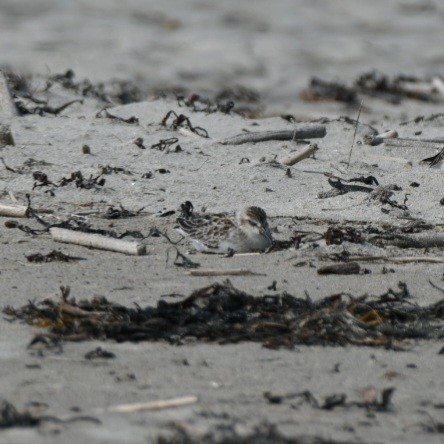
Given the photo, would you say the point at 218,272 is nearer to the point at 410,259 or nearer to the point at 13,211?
the point at 410,259

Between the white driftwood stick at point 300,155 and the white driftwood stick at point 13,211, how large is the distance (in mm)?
1860

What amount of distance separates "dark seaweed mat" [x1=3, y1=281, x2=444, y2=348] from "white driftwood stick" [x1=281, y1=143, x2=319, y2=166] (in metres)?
2.61

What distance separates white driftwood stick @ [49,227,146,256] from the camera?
5648 millimetres

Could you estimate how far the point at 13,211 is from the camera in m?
6.27

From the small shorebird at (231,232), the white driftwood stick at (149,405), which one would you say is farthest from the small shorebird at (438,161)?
the white driftwood stick at (149,405)

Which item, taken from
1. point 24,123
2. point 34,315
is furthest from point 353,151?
point 34,315

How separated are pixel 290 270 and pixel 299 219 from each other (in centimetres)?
103

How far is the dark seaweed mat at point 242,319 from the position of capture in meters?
4.32

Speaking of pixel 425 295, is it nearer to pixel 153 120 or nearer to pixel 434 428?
pixel 434 428

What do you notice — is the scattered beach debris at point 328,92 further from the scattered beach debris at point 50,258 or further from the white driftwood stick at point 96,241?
the scattered beach debris at point 50,258

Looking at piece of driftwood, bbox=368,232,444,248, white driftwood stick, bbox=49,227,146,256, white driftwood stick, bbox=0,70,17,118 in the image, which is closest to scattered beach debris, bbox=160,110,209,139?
white driftwood stick, bbox=0,70,17,118

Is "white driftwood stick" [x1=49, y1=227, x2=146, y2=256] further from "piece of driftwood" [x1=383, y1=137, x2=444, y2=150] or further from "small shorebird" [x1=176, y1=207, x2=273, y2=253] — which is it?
"piece of driftwood" [x1=383, y1=137, x2=444, y2=150]

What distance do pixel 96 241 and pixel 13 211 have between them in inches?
29.8

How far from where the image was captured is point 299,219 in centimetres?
644
